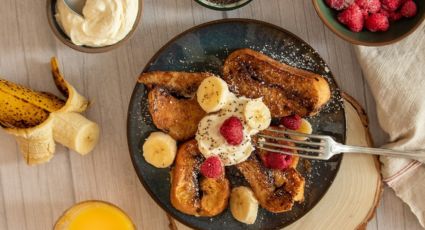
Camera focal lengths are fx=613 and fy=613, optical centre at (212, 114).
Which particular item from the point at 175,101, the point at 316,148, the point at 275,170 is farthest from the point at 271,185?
the point at 175,101

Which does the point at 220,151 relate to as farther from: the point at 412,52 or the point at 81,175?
the point at 412,52

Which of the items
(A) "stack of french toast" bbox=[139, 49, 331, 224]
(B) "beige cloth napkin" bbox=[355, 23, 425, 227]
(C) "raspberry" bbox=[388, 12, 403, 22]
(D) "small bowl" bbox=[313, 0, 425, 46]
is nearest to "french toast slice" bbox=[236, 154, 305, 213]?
(A) "stack of french toast" bbox=[139, 49, 331, 224]

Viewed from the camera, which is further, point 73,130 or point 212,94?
point 73,130

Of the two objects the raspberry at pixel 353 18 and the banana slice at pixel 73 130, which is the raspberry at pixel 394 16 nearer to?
the raspberry at pixel 353 18

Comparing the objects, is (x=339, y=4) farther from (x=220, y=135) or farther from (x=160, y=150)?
(x=160, y=150)

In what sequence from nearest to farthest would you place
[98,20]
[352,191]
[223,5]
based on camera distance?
[98,20] → [223,5] → [352,191]

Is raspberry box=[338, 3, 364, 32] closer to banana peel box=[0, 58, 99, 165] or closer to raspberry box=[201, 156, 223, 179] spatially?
raspberry box=[201, 156, 223, 179]

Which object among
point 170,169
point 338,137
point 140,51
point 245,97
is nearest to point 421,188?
point 338,137

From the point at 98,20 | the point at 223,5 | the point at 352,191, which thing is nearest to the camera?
the point at 98,20
